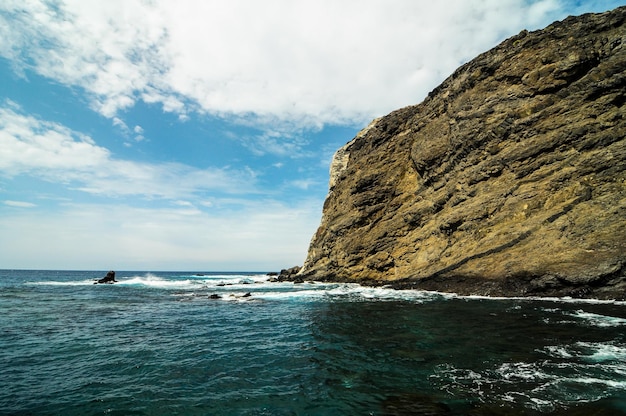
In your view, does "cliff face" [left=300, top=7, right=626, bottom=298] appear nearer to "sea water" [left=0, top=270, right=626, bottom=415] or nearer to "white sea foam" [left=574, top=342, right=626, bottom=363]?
"sea water" [left=0, top=270, right=626, bottom=415]

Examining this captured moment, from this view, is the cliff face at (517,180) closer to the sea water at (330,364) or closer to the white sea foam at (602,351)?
the sea water at (330,364)

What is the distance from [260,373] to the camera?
1195cm

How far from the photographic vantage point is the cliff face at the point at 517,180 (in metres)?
28.6

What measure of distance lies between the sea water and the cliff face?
724 centimetres

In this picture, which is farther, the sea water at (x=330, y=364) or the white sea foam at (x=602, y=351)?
the white sea foam at (x=602, y=351)

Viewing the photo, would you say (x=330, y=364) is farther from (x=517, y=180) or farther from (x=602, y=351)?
(x=517, y=180)

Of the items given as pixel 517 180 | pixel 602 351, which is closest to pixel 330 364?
pixel 602 351

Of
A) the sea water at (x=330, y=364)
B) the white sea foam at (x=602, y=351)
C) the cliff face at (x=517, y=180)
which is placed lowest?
the sea water at (x=330, y=364)

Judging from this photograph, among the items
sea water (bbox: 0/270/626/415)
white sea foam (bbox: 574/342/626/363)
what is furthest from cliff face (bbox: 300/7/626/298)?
white sea foam (bbox: 574/342/626/363)

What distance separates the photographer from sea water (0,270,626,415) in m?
9.16

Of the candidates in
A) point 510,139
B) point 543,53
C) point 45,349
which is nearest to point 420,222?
point 510,139

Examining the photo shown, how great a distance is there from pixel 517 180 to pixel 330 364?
3402 centimetres

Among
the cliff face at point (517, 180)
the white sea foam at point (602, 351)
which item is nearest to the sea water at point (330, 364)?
the white sea foam at point (602, 351)

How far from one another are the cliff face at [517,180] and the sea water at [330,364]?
285 inches
